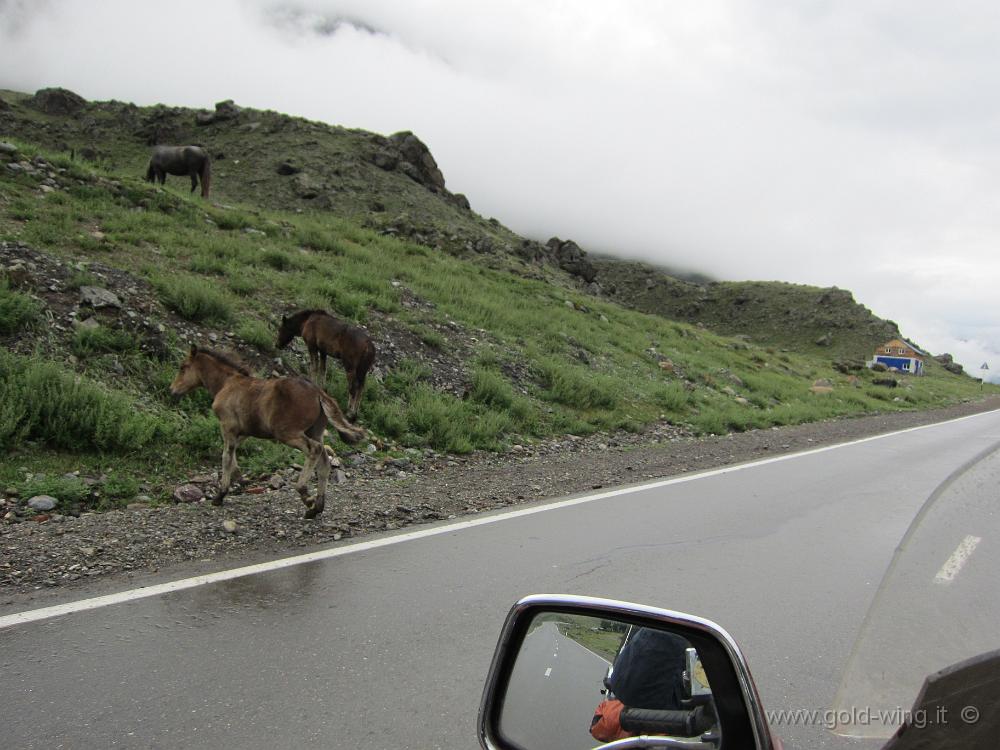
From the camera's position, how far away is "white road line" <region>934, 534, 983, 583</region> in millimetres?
5227

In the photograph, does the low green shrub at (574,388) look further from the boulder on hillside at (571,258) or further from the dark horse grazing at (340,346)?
the boulder on hillside at (571,258)

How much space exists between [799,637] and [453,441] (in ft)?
22.1

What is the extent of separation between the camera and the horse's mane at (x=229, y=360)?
699 cm

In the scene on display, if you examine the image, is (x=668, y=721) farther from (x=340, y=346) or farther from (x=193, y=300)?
(x=193, y=300)

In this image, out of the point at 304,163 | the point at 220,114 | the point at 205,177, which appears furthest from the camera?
the point at 220,114

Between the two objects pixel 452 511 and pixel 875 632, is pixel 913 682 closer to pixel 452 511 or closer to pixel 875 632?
pixel 875 632

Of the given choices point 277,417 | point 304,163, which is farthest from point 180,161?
point 277,417

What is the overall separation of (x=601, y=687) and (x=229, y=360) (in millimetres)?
6196

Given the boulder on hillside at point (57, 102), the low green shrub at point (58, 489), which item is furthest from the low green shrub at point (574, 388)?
the boulder on hillside at point (57, 102)

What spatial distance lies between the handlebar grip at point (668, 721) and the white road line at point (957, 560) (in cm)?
458

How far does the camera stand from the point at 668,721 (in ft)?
5.23

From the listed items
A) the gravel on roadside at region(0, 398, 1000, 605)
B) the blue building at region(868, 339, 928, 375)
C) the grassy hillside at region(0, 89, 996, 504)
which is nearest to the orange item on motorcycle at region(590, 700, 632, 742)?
the gravel on roadside at region(0, 398, 1000, 605)

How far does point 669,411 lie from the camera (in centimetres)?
1634

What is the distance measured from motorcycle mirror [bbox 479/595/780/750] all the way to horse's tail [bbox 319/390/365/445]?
5165mm
